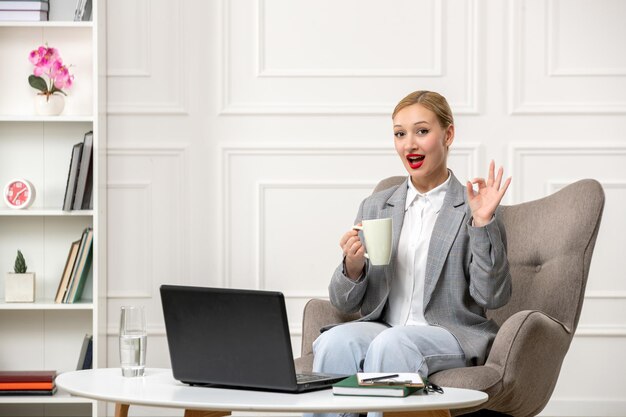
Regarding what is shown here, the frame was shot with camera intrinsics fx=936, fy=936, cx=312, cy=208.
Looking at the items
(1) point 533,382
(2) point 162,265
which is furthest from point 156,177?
(1) point 533,382

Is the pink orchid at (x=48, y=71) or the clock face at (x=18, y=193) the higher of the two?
the pink orchid at (x=48, y=71)

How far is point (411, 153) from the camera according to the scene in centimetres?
255

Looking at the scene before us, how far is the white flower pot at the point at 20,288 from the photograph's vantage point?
3.46 meters

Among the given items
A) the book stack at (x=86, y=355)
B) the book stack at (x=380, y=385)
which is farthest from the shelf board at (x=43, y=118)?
the book stack at (x=380, y=385)

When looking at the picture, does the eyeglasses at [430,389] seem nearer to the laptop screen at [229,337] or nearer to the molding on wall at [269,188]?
the laptop screen at [229,337]

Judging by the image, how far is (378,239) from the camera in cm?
228

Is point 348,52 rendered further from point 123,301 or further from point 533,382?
point 533,382

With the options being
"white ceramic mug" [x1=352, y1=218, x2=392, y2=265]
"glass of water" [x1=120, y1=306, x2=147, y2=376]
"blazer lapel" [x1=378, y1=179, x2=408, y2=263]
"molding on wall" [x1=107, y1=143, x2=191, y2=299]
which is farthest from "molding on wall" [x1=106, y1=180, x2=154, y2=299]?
"glass of water" [x1=120, y1=306, x2=147, y2=376]

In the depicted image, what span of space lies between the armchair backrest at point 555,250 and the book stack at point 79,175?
159cm

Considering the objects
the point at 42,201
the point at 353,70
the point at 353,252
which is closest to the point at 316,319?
the point at 353,252

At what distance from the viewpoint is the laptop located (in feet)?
5.77

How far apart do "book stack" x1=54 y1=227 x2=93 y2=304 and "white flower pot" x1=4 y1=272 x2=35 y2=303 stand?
0.10 m

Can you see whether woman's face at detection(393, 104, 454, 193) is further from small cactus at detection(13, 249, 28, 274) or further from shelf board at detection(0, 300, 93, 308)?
small cactus at detection(13, 249, 28, 274)

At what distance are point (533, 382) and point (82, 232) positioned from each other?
6.56 feet
